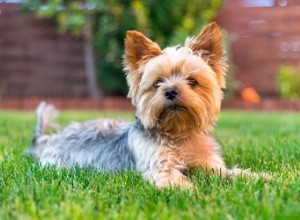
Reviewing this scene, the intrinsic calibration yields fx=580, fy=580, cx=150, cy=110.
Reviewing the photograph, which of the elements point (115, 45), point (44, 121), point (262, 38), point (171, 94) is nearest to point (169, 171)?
point (171, 94)

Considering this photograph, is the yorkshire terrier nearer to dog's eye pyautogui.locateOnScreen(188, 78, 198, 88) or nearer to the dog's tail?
dog's eye pyautogui.locateOnScreen(188, 78, 198, 88)

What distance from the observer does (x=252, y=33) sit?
571 inches

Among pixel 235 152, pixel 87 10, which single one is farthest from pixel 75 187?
pixel 87 10

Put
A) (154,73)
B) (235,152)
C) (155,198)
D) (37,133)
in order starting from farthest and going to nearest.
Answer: (37,133), (235,152), (154,73), (155,198)

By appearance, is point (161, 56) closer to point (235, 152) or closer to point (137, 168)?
point (137, 168)

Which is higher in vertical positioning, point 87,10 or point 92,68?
point 87,10

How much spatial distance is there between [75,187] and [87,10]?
10.7 m

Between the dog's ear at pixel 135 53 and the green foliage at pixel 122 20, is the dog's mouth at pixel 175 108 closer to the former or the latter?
the dog's ear at pixel 135 53

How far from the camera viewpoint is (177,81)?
4434 mm

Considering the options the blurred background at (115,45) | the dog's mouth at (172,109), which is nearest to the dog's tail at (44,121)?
the dog's mouth at (172,109)

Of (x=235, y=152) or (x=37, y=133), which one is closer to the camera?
(x=235, y=152)

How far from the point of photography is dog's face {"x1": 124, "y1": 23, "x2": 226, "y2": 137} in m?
4.39

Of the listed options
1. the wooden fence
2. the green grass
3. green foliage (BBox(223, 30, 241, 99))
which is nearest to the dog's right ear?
the green grass

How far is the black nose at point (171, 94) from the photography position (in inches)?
171
